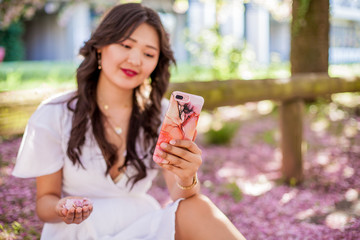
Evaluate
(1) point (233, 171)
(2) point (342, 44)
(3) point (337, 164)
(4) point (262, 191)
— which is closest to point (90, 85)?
(4) point (262, 191)

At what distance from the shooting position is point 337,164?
164 inches

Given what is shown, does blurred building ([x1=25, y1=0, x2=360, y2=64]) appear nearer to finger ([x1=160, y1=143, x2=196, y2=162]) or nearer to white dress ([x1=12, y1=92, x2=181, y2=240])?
white dress ([x1=12, y1=92, x2=181, y2=240])

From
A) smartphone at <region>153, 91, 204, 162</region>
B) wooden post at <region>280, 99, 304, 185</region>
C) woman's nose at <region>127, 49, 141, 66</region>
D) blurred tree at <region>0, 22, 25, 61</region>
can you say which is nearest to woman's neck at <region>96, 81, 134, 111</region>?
woman's nose at <region>127, 49, 141, 66</region>

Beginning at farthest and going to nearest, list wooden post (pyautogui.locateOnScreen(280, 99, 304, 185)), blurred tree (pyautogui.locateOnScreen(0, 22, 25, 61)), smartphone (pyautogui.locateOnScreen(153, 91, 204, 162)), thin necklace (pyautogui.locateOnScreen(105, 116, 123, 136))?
1. blurred tree (pyautogui.locateOnScreen(0, 22, 25, 61))
2. wooden post (pyautogui.locateOnScreen(280, 99, 304, 185))
3. thin necklace (pyautogui.locateOnScreen(105, 116, 123, 136))
4. smartphone (pyautogui.locateOnScreen(153, 91, 204, 162))

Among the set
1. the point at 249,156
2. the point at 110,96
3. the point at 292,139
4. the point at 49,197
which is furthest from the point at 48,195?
the point at 249,156

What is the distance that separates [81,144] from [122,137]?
0.93 feet

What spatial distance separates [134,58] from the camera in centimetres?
188

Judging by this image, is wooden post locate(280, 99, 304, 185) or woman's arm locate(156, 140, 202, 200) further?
wooden post locate(280, 99, 304, 185)

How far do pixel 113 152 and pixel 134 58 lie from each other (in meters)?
0.54

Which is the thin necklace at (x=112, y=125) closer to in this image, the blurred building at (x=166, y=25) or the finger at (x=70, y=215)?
the finger at (x=70, y=215)

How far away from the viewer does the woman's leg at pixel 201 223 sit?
5.32ft

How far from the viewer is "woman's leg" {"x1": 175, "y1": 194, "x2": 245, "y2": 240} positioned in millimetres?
1622

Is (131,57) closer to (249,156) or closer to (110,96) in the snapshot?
(110,96)

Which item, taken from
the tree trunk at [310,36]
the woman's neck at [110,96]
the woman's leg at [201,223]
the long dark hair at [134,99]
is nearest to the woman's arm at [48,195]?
the long dark hair at [134,99]
